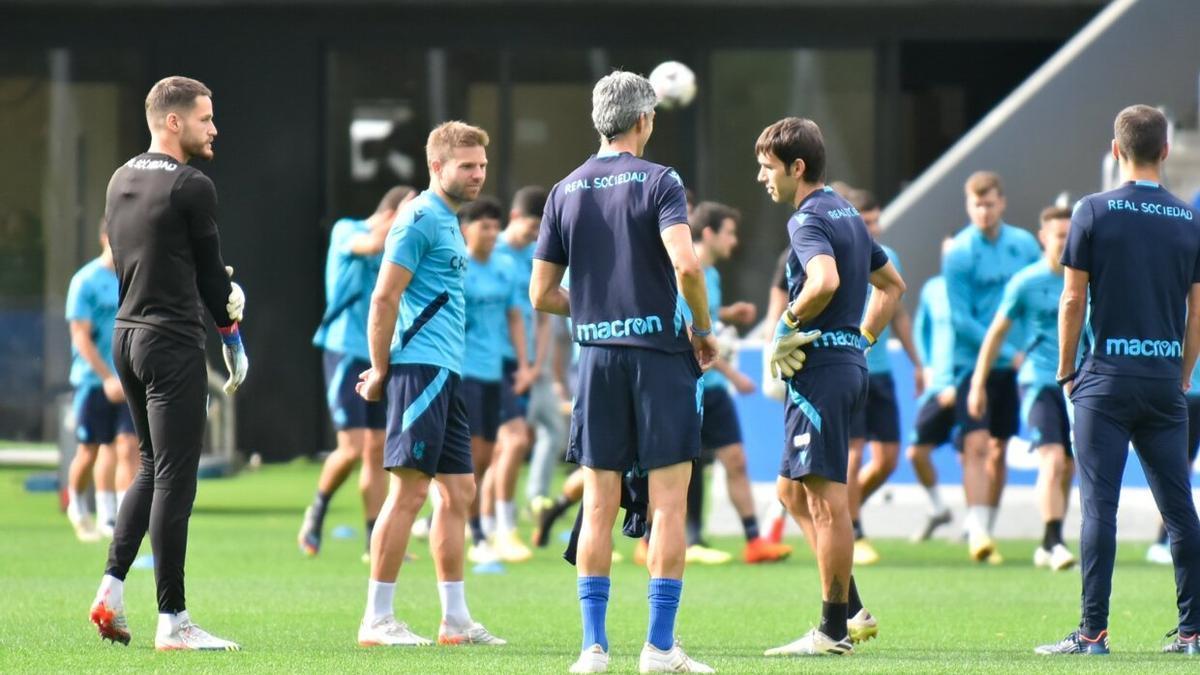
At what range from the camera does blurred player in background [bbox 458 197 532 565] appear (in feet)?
42.5

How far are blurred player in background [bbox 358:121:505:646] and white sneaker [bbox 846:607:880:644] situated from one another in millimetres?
1459

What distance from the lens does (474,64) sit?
24.0 metres

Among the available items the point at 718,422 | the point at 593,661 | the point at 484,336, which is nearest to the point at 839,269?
the point at 593,661

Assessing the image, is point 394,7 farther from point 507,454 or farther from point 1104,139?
point 507,454

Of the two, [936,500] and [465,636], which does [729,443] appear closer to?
[936,500]

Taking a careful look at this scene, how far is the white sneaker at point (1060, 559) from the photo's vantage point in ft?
40.2

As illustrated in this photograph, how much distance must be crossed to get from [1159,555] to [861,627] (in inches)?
202

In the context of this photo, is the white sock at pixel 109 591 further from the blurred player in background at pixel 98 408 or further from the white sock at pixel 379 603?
the blurred player in background at pixel 98 408

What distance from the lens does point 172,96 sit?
317 inches

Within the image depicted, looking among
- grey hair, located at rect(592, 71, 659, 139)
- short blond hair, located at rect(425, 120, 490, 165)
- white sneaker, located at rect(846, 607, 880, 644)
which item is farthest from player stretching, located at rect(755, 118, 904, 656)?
short blond hair, located at rect(425, 120, 490, 165)

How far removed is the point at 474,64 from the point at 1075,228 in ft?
54.1

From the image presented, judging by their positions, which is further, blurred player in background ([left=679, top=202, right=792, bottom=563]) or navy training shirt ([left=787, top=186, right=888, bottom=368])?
blurred player in background ([left=679, top=202, right=792, bottom=563])

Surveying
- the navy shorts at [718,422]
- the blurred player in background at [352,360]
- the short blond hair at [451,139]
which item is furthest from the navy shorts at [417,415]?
the navy shorts at [718,422]

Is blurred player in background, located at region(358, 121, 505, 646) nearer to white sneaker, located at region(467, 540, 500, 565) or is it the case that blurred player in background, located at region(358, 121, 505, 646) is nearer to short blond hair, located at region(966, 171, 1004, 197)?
white sneaker, located at region(467, 540, 500, 565)
